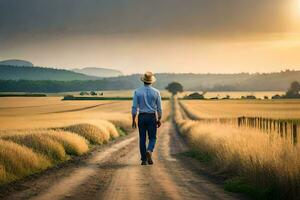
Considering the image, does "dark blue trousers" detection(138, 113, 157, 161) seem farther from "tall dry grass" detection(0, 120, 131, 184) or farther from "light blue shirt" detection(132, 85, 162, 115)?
"tall dry grass" detection(0, 120, 131, 184)

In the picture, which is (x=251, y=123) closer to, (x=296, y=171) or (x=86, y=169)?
(x=86, y=169)

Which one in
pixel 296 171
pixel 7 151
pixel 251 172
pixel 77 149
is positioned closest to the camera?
pixel 296 171

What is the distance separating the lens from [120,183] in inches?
573

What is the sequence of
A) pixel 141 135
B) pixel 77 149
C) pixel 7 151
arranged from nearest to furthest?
pixel 7 151
pixel 141 135
pixel 77 149

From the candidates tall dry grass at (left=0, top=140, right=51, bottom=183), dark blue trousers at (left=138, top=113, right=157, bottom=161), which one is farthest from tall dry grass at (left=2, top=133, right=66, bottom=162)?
dark blue trousers at (left=138, top=113, right=157, bottom=161)

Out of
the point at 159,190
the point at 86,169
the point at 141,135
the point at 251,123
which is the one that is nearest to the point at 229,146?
the point at 141,135

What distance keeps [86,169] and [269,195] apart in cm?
743

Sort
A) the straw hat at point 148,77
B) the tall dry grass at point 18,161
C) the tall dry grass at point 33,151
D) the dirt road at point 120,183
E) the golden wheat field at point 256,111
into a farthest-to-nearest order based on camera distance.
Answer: the golden wheat field at point 256,111, the straw hat at point 148,77, the tall dry grass at point 33,151, the tall dry grass at point 18,161, the dirt road at point 120,183

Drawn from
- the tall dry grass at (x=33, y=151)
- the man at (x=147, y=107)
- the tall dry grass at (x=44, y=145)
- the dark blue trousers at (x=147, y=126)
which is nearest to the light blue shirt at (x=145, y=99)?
the man at (x=147, y=107)

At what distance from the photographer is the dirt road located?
1270cm

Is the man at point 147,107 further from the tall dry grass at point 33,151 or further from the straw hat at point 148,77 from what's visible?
the tall dry grass at point 33,151

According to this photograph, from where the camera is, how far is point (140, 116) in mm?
19469

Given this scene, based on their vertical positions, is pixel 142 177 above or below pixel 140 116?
below

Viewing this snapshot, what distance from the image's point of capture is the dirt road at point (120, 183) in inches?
500
